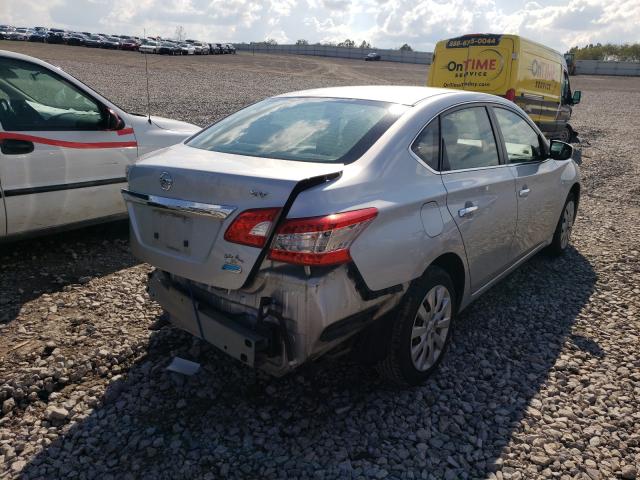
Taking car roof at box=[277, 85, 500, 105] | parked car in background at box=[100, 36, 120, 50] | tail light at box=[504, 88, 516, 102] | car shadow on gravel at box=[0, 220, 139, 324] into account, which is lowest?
car shadow on gravel at box=[0, 220, 139, 324]

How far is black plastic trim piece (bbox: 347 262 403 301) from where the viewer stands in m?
2.47

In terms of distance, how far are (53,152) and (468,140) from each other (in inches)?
131

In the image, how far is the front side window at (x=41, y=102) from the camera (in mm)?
4273

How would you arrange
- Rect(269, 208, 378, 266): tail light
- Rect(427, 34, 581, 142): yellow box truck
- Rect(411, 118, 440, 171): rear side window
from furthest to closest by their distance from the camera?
1. Rect(427, 34, 581, 142): yellow box truck
2. Rect(411, 118, 440, 171): rear side window
3. Rect(269, 208, 378, 266): tail light

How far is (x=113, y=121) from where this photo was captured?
482 centimetres

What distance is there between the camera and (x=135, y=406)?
2914 mm

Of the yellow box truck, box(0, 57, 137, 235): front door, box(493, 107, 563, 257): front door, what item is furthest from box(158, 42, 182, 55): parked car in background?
box(493, 107, 563, 257): front door

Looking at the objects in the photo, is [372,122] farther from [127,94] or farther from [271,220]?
[127,94]

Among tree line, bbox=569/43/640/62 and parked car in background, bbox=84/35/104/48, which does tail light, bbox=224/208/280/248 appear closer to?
parked car in background, bbox=84/35/104/48

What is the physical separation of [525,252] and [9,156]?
14.0 feet

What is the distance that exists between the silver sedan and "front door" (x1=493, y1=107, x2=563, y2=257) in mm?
273

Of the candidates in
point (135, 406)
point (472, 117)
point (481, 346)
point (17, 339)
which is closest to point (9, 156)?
point (17, 339)

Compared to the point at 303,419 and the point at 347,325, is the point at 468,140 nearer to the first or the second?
the point at 347,325

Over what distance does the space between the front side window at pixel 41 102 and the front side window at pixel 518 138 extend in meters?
3.50
